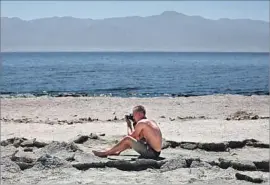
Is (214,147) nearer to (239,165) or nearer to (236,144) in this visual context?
(236,144)

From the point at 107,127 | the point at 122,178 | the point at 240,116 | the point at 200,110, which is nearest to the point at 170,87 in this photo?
the point at 200,110

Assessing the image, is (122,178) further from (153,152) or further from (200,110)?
(200,110)

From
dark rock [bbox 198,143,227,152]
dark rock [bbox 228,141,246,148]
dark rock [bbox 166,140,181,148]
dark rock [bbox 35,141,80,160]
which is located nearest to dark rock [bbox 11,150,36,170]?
dark rock [bbox 35,141,80,160]

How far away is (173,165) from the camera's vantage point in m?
9.98

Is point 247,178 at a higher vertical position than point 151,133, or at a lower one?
lower

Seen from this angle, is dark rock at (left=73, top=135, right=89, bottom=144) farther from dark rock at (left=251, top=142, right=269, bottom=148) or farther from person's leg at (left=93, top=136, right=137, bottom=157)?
dark rock at (left=251, top=142, right=269, bottom=148)

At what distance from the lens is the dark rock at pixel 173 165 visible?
390 inches

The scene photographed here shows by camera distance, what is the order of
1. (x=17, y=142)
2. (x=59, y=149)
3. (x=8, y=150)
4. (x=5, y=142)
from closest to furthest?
(x=59, y=149), (x=8, y=150), (x=17, y=142), (x=5, y=142)

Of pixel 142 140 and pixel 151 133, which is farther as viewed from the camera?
pixel 142 140

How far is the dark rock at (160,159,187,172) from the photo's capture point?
991 centimetres

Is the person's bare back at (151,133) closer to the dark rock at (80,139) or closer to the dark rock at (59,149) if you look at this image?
the dark rock at (59,149)

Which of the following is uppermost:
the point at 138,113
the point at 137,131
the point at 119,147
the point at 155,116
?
the point at 138,113

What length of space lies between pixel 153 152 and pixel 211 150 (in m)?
1.92

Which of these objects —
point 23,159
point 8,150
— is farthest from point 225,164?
point 8,150
